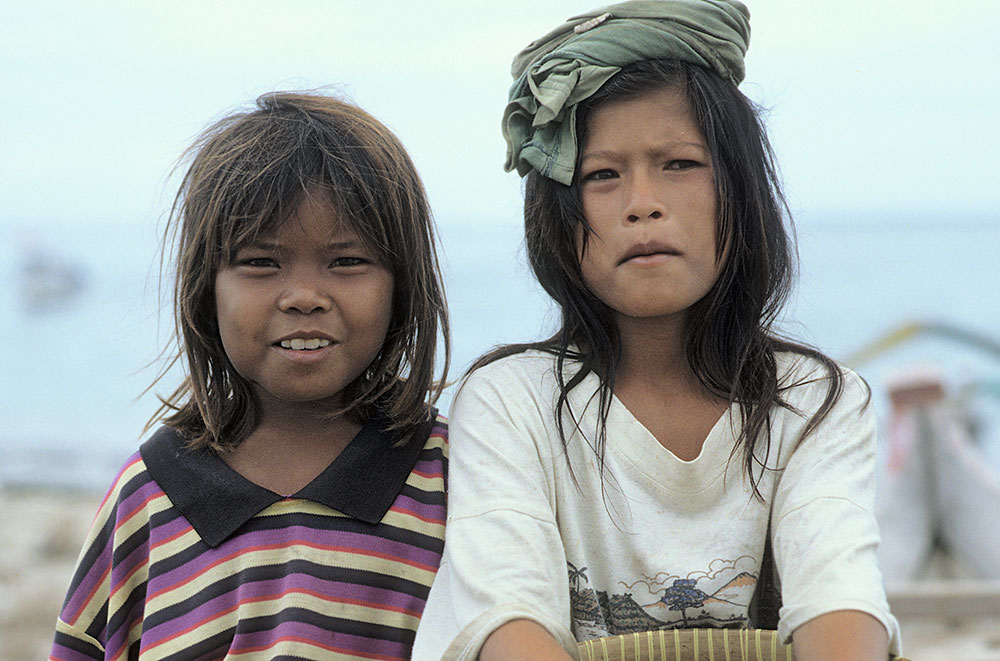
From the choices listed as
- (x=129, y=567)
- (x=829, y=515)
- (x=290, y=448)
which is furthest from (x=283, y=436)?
(x=829, y=515)

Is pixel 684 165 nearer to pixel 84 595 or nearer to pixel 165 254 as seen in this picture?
pixel 165 254

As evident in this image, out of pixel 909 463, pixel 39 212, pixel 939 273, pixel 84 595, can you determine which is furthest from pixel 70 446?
pixel 939 273

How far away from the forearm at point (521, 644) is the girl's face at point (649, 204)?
47cm

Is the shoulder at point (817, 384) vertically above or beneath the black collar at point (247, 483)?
above

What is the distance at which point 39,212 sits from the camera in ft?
88.3

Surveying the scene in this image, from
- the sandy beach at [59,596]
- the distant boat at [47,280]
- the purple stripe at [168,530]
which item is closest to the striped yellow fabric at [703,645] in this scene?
the purple stripe at [168,530]

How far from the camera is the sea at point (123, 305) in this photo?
1047 cm

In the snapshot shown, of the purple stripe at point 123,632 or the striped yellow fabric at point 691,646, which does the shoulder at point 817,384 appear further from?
A: the purple stripe at point 123,632

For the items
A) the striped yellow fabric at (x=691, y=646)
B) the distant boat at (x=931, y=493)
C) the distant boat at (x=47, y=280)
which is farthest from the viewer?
the distant boat at (x=47, y=280)

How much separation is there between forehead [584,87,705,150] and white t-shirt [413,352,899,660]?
37cm

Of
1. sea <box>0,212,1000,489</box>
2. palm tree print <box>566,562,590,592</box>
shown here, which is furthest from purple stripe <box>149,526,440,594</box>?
sea <box>0,212,1000,489</box>

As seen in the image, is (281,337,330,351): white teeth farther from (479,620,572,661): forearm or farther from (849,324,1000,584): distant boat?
(849,324,1000,584): distant boat

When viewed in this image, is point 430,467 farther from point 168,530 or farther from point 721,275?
point 721,275

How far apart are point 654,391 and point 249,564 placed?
2.13 feet
